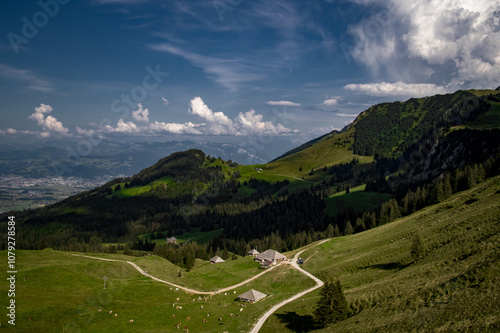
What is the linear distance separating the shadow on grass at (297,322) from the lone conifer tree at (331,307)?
3170mm

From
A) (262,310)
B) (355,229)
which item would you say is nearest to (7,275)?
(262,310)

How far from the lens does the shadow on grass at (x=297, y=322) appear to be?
4672 centimetres

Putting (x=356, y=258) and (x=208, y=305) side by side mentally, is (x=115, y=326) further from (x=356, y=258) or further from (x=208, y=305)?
(x=356, y=258)

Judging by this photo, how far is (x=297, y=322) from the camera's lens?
4938 cm

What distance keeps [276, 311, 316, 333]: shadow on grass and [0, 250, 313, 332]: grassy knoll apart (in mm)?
6547

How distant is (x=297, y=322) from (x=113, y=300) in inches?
1636

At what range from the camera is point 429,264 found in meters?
50.8

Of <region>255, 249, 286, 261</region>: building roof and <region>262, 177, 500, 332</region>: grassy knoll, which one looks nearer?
<region>262, 177, 500, 332</region>: grassy knoll

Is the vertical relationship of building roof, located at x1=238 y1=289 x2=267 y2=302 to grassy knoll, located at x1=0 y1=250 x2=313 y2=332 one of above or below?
below

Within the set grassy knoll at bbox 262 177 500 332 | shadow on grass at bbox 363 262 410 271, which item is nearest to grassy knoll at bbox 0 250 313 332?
grassy knoll at bbox 262 177 500 332

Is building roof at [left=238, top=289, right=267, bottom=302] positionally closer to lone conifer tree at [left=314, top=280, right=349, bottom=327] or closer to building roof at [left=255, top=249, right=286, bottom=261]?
lone conifer tree at [left=314, top=280, right=349, bottom=327]

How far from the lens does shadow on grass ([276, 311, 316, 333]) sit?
153ft

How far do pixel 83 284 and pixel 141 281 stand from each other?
1414 cm

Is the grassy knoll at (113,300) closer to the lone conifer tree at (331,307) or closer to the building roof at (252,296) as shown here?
the building roof at (252,296)
